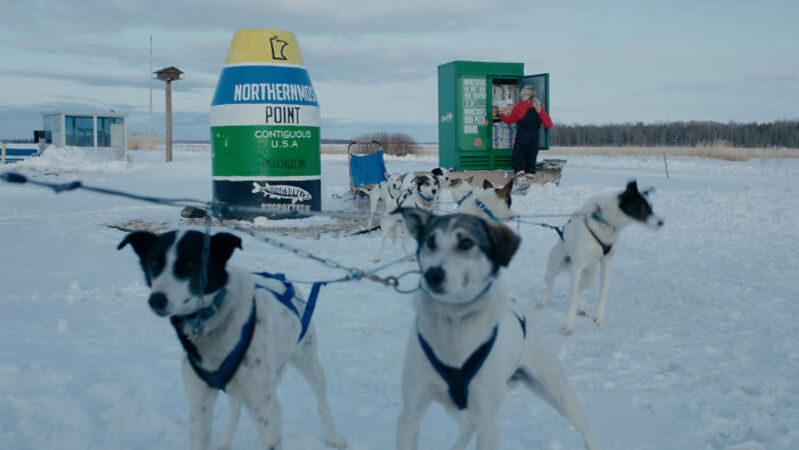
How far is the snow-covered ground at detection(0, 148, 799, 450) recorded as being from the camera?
11.8ft

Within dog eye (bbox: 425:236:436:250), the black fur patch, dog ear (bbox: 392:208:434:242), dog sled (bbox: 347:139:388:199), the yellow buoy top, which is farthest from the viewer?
dog sled (bbox: 347:139:388:199)

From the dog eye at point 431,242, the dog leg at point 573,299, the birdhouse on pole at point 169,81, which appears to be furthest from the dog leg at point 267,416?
the birdhouse on pole at point 169,81

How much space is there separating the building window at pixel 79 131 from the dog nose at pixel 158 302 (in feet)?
101

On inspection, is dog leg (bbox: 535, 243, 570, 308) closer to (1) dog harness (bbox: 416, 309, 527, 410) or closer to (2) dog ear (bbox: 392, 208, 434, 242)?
(2) dog ear (bbox: 392, 208, 434, 242)

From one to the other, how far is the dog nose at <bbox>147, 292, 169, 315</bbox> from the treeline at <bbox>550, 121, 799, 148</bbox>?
51357 millimetres

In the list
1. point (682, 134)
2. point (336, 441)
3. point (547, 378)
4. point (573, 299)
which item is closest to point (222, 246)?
point (336, 441)

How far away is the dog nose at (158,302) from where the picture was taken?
8.20ft

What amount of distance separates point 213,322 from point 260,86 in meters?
9.76

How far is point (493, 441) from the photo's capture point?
110 inches

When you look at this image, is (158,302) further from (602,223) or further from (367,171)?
(367,171)

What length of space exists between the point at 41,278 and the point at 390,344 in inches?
164

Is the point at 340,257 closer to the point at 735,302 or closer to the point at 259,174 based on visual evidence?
the point at 259,174

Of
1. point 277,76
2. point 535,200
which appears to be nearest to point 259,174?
point 277,76

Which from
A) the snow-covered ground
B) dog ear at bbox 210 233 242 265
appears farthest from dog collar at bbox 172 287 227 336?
the snow-covered ground
